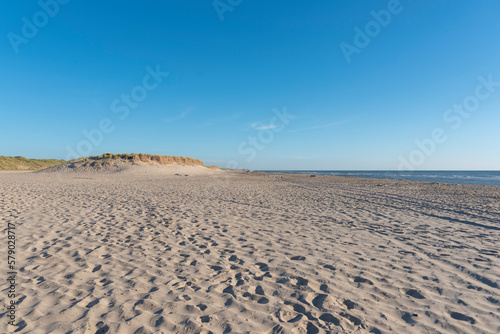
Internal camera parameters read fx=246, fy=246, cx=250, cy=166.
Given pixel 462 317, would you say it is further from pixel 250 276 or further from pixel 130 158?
pixel 130 158

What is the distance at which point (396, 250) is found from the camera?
5.67 metres

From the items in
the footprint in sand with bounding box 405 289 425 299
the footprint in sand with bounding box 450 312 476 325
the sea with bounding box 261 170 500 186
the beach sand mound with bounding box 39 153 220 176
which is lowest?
the footprint in sand with bounding box 450 312 476 325

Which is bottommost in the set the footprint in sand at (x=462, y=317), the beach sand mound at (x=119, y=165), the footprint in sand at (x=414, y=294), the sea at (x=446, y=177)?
the footprint in sand at (x=462, y=317)

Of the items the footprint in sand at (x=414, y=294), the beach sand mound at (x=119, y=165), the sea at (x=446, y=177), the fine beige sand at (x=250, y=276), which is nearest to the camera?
the fine beige sand at (x=250, y=276)

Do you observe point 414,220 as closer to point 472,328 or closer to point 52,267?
point 472,328

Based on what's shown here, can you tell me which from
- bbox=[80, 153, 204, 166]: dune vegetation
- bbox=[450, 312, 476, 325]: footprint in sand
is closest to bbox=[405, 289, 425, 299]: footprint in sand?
bbox=[450, 312, 476, 325]: footprint in sand

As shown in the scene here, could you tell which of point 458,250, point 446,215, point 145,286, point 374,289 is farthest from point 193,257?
point 446,215

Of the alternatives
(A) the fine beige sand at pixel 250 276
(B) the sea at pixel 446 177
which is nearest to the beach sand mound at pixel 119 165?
(A) the fine beige sand at pixel 250 276

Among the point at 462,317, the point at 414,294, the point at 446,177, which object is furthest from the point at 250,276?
the point at 446,177

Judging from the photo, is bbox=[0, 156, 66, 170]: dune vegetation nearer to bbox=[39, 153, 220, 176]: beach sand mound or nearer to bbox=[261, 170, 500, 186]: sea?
bbox=[39, 153, 220, 176]: beach sand mound

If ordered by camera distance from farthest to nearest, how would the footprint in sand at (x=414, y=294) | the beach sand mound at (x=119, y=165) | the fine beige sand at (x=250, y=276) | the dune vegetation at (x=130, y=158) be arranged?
1. the dune vegetation at (x=130, y=158)
2. the beach sand mound at (x=119, y=165)
3. the footprint in sand at (x=414, y=294)
4. the fine beige sand at (x=250, y=276)

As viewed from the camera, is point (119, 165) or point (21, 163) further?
point (21, 163)

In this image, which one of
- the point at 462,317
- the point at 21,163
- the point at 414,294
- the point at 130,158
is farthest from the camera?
the point at 21,163

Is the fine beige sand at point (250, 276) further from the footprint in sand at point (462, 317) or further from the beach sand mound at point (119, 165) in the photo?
the beach sand mound at point (119, 165)
